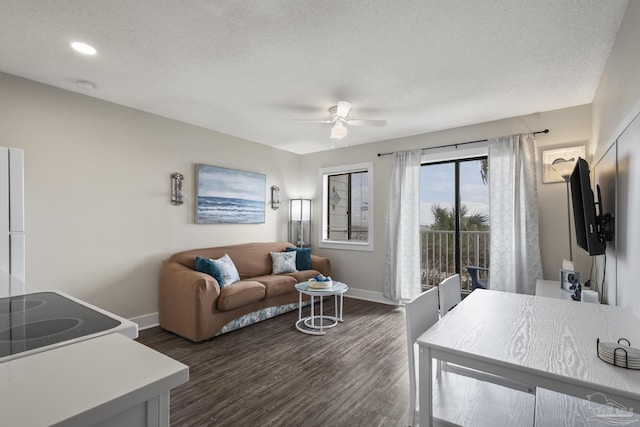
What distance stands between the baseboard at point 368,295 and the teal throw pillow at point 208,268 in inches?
93.8

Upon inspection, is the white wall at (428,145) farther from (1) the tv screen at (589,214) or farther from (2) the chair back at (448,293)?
(2) the chair back at (448,293)

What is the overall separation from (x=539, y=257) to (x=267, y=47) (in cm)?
356

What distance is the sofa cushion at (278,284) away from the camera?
3.88 metres

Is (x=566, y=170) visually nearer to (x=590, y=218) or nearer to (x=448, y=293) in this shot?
(x=590, y=218)

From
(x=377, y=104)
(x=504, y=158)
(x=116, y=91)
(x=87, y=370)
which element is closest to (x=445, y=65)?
(x=377, y=104)

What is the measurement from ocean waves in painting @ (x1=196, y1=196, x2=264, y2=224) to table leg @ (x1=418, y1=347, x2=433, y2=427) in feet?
11.8

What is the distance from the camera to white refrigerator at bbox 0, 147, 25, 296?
1941 mm

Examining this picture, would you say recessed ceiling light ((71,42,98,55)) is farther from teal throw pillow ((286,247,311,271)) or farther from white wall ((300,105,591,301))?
white wall ((300,105,591,301))

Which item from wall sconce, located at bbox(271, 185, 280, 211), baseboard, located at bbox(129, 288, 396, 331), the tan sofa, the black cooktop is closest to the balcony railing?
baseboard, located at bbox(129, 288, 396, 331)

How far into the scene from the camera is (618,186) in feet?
6.24

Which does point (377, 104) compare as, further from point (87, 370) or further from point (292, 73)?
point (87, 370)

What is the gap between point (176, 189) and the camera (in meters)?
3.91

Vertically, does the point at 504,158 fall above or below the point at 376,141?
below

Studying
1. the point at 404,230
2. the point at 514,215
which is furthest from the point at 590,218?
the point at 404,230
